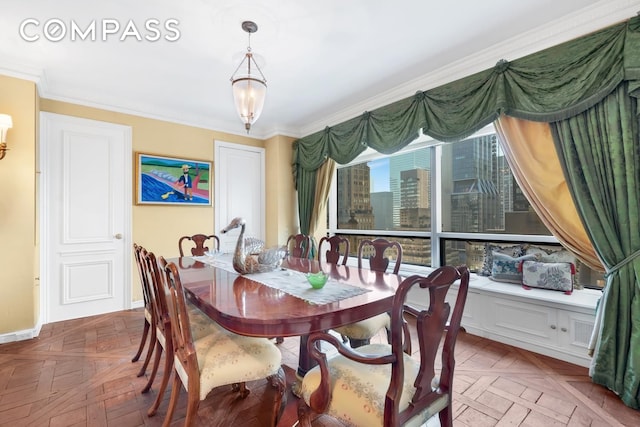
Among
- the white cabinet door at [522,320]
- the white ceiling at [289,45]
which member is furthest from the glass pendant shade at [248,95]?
the white cabinet door at [522,320]

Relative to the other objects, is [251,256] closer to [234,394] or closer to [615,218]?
[234,394]

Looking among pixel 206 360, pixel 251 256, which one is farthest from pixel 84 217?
pixel 206 360

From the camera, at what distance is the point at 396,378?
1053 mm

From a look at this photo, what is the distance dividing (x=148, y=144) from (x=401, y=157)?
10.9 feet

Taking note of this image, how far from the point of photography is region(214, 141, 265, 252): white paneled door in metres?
4.46

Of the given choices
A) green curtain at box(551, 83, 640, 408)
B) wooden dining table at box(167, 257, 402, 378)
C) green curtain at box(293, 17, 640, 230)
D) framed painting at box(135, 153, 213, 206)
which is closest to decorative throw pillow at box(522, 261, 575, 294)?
green curtain at box(551, 83, 640, 408)

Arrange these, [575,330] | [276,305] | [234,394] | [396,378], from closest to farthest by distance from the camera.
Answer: [396,378] < [276,305] < [234,394] < [575,330]

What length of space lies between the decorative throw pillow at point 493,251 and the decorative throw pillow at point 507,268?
50 mm

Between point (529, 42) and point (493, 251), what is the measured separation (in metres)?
1.87

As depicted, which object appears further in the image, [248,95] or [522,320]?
[522,320]

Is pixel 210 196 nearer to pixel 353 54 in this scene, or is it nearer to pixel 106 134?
pixel 106 134

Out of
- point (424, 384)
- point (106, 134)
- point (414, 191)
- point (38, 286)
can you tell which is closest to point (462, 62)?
point (414, 191)

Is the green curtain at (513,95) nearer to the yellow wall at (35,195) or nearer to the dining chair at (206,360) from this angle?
the yellow wall at (35,195)

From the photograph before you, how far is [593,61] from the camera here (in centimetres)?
203
